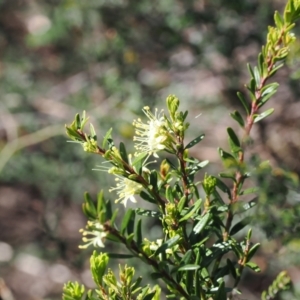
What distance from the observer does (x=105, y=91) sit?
6.79 feet

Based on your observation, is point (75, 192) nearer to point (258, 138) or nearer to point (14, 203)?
point (258, 138)

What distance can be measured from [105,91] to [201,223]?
4.88ft

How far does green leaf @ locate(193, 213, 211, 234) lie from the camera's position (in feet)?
2.07

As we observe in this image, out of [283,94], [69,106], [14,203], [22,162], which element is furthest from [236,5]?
[14,203]

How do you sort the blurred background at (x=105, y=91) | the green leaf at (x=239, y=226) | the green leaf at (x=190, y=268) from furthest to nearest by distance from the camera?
the blurred background at (x=105, y=91) < the green leaf at (x=239, y=226) < the green leaf at (x=190, y=268)

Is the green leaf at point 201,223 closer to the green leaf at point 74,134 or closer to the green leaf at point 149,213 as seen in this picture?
the green leaf at point 149,213

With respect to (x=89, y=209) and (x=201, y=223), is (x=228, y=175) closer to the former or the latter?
(x=201, y=223)

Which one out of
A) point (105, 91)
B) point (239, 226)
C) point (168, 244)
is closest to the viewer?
point (168, 244)

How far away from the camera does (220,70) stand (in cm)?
194

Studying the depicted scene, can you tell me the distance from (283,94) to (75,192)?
93cm

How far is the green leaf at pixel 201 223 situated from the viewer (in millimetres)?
632

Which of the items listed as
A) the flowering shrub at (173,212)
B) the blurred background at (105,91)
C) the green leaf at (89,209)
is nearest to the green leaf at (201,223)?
the flowering shrub at (173,212)

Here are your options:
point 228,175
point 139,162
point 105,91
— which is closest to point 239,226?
point 228,175

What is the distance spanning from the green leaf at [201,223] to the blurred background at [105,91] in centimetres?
76
